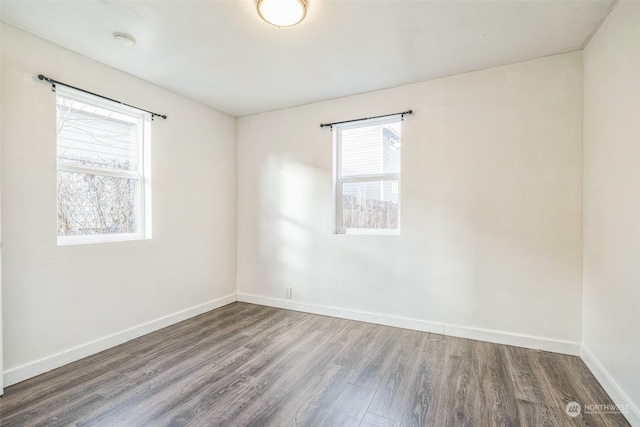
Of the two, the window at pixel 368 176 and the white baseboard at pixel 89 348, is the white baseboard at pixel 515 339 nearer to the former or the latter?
the window at pixel 368 176

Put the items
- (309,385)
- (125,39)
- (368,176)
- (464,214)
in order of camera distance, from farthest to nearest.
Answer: (368,176)
(464,214)
(125,39)
(309,385)

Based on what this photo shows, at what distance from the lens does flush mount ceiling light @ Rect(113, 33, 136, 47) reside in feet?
7.52

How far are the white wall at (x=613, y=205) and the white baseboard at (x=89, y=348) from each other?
3.83 metres

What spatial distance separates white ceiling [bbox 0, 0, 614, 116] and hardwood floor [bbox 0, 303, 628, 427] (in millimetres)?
2611

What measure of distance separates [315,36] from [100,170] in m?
2.29

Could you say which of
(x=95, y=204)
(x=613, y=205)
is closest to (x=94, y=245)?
(x=95, y=204)

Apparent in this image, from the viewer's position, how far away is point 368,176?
137 inches

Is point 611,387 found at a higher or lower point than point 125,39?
lower

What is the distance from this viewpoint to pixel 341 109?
11.7 ft

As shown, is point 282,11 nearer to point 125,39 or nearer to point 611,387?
point 125,39

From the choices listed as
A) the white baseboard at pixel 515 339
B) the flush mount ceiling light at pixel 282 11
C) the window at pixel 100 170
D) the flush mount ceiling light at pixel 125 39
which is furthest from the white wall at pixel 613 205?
the window at pixel 100 170

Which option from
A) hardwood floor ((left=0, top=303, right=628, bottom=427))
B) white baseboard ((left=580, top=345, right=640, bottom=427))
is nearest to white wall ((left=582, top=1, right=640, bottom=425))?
white baseboard ((left=580, top=345, right=640, bottom=427))

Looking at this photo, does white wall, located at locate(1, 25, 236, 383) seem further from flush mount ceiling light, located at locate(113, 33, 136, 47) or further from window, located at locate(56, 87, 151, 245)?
flush mount ceiling light, located at locate(113, 33, 136, 47)

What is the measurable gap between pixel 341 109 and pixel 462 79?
132 cm
